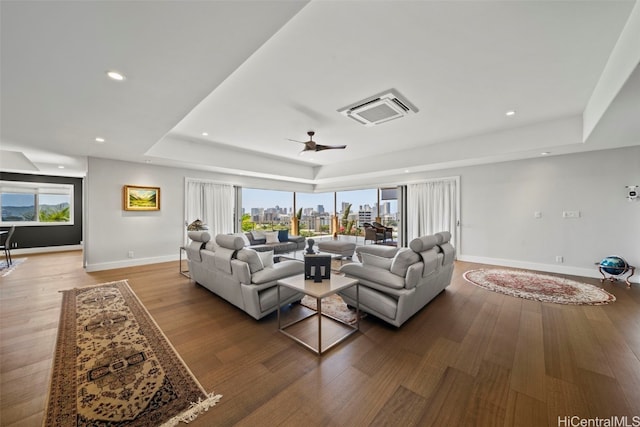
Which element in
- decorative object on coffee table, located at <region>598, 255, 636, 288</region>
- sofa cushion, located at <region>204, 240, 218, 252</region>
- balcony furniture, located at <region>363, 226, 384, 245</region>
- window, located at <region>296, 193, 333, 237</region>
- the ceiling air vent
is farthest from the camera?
window, located at <region>296, 193, 333, 237</region>

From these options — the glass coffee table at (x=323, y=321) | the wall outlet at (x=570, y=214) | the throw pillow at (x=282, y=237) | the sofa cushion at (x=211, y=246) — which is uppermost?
the wall outlet at (x=570, y=214)

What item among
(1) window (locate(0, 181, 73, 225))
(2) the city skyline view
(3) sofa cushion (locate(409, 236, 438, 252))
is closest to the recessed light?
(3) sofa cushion (locate(409, 236, 438, 252))

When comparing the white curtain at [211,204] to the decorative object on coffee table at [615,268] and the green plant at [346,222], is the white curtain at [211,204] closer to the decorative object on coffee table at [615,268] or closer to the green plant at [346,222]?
the green plant at [346,222]

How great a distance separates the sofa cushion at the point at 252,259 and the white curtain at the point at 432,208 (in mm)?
5282

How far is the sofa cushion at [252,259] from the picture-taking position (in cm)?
283

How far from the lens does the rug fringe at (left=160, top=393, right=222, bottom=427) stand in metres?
1.48

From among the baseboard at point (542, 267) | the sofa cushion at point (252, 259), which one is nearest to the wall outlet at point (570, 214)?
the baseboard at point (542, 267)

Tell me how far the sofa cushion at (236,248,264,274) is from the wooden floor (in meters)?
0.60

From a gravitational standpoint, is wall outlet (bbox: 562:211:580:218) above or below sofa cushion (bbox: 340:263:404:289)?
above

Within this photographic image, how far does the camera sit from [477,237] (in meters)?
5.89

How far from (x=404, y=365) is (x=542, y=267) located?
4993mm

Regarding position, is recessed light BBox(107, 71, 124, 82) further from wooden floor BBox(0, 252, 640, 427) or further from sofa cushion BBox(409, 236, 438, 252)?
sofa cushion BBox(409, 236, 438, 252)

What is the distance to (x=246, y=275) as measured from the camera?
109 inches

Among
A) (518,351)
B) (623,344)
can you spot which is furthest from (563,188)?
(518,351)
